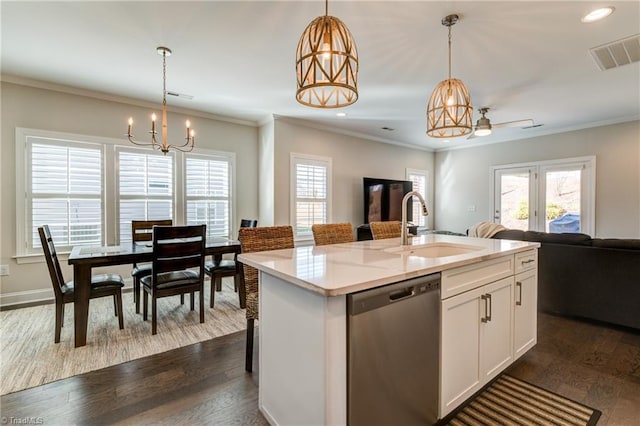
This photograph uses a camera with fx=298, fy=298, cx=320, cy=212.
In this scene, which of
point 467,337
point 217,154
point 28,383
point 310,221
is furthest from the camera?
point 310,221

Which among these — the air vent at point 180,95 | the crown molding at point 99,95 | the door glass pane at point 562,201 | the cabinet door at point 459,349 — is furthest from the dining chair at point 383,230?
the door glass pane at point 562,201

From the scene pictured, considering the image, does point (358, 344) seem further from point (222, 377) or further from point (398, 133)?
point (398, 133)

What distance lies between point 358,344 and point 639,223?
6.07m

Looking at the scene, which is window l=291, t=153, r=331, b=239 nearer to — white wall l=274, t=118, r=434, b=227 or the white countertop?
white wall l=274, t=118, r=434, b=227

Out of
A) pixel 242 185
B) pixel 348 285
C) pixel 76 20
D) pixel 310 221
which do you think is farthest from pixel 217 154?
pixel 348 285

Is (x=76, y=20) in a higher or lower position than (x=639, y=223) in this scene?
higher

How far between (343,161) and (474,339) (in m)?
4.43

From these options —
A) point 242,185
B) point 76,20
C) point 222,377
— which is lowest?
point 222,377

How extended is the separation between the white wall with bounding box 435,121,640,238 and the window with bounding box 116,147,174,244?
6178 millimetres

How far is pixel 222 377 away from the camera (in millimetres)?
2143

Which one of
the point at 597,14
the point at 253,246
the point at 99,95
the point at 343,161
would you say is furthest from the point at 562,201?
the point at 99,95

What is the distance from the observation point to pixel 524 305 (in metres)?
2.24

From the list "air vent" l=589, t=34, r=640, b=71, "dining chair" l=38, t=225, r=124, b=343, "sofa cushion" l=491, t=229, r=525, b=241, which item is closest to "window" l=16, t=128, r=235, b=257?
"dining chair" l=38, t=225, r=124, b=343

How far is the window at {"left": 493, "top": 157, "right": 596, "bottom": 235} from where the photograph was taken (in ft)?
17.5
